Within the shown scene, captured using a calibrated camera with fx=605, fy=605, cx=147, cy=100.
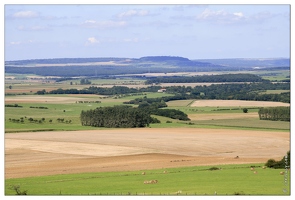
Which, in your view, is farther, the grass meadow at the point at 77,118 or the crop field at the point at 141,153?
the grass meadow at the point at 77,118

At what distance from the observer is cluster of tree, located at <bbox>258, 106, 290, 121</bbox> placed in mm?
57375

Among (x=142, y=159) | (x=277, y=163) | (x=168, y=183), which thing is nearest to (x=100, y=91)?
(x=142, y=159)

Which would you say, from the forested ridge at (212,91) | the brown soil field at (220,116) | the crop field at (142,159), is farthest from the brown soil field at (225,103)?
the crop field at (142,159)

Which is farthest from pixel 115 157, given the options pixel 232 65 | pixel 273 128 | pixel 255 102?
pixel 232 65

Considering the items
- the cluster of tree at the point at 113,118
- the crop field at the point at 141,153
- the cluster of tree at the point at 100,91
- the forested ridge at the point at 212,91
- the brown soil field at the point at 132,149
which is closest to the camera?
the crop field at the point at 141,153

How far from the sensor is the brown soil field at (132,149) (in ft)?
125

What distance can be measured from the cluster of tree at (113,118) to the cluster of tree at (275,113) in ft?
39.3

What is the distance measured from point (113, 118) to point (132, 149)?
16053mm

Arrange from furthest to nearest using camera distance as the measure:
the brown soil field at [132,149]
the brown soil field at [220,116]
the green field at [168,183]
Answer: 1. the brown soil field at [220,116]
2. the brown soil field at [132,149]
3. the green field at [168,183]

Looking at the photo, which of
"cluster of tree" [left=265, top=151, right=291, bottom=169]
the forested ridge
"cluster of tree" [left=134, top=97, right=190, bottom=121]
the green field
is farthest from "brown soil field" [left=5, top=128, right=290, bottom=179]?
the forested ridge

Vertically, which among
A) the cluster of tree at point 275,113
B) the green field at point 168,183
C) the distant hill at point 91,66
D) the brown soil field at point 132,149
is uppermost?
the distant hill at point 91,66

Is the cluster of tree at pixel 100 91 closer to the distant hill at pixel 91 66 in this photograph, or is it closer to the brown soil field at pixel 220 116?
the distant hill at pixel 91 66

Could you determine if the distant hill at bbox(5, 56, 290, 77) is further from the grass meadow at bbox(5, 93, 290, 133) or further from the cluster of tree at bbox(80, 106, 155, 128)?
the cluster of tree at bbox(80, 106, 155, 128)

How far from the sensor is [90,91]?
91.1 meters
